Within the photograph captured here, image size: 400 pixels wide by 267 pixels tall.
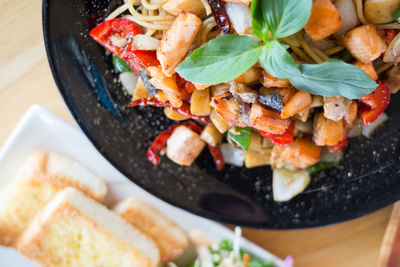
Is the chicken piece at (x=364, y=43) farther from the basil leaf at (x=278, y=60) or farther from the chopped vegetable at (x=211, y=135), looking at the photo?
the chopped vegetable at (x=211, y=135)

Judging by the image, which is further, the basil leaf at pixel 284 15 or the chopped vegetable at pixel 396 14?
the chopped vegetable at pixel 396 14

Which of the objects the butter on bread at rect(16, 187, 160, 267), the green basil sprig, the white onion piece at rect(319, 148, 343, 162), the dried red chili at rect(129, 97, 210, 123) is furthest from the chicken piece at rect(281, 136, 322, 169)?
the butter on bread at rect(16, 187, 160, 267)

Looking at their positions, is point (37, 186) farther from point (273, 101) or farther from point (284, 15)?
point (284, 15)

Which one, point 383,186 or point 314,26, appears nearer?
point 314,26

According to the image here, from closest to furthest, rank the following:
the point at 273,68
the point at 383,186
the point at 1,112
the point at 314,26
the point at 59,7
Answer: the point at 273,68 < the point at 314,26 < the point at 59,7 < the point at 383,186 < the point at 1,112

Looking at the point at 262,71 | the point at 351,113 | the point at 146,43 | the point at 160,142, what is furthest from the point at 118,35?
the point at 351,113

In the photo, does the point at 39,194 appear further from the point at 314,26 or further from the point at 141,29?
the point at 314,26

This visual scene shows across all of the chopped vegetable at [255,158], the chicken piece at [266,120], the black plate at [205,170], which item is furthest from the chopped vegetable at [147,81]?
the chopped vegetable at [255,158]

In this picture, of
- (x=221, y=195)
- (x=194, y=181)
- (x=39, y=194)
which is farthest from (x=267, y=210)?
(x=39, y=194)
